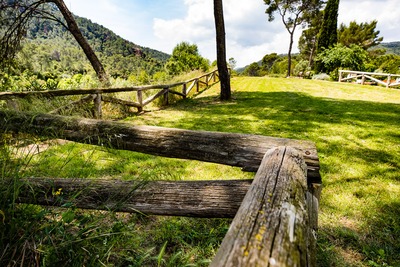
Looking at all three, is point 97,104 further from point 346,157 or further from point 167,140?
point 346,157

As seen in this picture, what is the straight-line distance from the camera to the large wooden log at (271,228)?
611mm

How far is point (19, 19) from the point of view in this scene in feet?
27.7

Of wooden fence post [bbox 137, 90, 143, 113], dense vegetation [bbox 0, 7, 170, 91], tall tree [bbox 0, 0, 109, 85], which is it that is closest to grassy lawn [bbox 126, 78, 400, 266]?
wooden fence post [bbox 137, 90, 143, 113]

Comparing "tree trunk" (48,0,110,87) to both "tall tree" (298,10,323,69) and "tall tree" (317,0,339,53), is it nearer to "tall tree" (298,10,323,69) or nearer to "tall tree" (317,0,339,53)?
"tall tree" (317,0,339,53)

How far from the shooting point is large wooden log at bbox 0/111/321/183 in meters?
1.56

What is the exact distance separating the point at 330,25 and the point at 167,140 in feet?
108

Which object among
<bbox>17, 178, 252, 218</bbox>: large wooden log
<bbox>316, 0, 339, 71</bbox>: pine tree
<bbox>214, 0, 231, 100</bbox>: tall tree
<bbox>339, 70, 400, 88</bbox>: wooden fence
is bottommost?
<bbox>17, 178, 252, 218</bbox>: large wooden log

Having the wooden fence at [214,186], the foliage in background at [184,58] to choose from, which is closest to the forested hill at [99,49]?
the foliage in background at [184,58]

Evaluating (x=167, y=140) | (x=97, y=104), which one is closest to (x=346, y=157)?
(x=167, y=140)

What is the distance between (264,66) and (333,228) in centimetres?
7677

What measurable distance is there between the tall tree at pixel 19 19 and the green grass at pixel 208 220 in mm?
5807

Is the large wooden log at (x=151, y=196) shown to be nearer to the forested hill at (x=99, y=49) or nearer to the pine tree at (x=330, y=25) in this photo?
the pine tree at (x=330, y=25)

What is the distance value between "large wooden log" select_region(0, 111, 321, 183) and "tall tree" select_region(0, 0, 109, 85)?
6851 mm

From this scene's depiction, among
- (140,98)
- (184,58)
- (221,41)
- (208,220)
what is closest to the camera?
(208,220)
